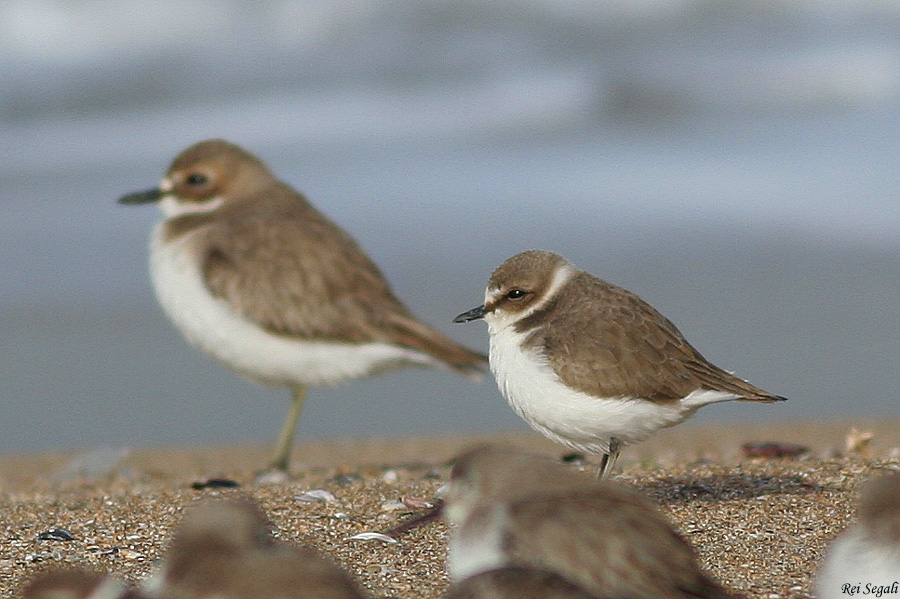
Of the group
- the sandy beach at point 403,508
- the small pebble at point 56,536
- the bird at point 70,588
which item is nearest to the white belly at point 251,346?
the sandy beach at point 403,508

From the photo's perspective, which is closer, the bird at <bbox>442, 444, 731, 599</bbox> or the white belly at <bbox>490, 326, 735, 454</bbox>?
the bird at <bbox>442, 444, 731, 599</bbox>

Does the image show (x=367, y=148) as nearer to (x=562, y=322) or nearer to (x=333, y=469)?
(x=333, y=469)

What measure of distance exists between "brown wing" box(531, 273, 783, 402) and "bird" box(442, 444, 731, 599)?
99 cm

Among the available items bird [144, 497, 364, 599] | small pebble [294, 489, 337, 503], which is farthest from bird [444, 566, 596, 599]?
small pebble [294, 489, 337, 503]

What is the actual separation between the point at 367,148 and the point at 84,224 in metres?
3.32

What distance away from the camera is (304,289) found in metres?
7.40

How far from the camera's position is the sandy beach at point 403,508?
452cm

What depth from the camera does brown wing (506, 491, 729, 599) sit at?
3.43 metres

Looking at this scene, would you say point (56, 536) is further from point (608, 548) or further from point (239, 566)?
point (608, 548)

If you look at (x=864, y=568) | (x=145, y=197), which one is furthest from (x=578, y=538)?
(x=145, y=197)

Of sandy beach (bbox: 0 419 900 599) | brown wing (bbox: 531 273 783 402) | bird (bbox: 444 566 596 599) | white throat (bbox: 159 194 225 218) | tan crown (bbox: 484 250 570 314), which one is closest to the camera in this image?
bird (bbox: 444 566 596 599)

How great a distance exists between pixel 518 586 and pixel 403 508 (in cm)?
222

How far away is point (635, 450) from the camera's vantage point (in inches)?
316

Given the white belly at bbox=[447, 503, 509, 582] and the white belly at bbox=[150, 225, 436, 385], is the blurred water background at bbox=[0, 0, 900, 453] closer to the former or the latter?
the white belly at bbox=[150, 225, 436, 385]
